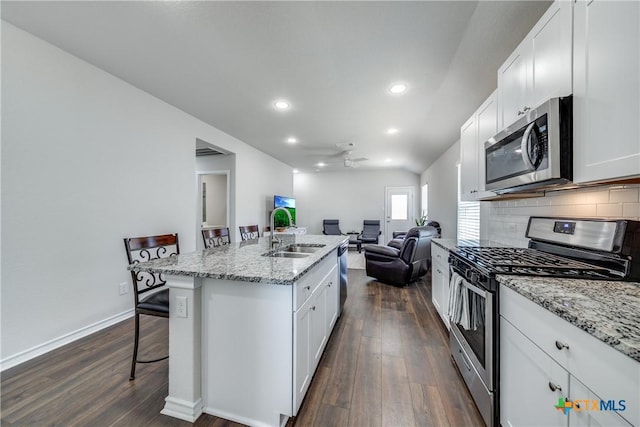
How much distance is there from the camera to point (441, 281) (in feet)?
8.16

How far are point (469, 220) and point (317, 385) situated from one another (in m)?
3.09

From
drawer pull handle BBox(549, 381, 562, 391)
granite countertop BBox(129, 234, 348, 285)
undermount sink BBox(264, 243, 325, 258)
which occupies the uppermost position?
granite countertop BBox(129, 234, 348, 285)

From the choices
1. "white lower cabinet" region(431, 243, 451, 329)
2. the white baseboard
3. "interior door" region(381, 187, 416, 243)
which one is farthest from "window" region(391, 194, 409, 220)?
the white baseboard

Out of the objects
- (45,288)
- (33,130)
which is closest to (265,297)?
(45,288)

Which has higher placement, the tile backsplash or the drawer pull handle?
the tile backsplash

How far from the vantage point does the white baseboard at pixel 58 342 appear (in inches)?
71.5

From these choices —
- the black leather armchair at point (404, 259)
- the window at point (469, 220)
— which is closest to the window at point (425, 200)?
the window at point (469, 220)

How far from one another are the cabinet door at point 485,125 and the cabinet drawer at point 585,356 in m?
1.34

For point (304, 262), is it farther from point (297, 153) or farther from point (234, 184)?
point (297, 153)

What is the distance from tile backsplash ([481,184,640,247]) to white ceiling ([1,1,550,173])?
1.21 metres

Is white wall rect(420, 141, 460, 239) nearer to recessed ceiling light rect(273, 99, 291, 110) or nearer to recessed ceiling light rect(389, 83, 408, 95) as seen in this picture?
recessed ceiling light rect(389, 83, 408, 95)

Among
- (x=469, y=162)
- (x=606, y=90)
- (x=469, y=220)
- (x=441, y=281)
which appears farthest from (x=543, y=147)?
(x=469, y=220)

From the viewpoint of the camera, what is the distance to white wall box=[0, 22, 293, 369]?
6.13 feet

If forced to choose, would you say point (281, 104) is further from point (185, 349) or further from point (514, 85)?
point (185, 349)
